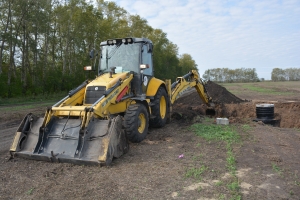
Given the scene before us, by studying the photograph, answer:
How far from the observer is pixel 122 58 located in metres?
8.18

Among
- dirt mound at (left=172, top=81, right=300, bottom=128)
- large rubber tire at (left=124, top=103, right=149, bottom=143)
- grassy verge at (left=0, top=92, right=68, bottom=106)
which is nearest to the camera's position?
large rubber tire at (left=124, top=103, right=149, bottom=143)

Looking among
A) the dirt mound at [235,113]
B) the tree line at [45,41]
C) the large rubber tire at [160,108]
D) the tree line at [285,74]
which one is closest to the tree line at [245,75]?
the tree line at [285,74]

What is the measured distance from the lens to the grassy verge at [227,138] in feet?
14.6

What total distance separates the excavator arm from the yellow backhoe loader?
108cm

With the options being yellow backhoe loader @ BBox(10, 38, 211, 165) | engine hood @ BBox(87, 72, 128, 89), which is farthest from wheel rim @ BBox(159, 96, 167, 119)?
engine hood @ BBox(87, 72, 128, 89)

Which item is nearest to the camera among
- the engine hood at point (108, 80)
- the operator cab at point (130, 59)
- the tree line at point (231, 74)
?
the engine hood at point (108, 80)

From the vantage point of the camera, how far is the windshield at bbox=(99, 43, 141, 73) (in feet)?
26.5

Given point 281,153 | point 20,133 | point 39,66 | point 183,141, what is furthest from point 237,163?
point 39,66

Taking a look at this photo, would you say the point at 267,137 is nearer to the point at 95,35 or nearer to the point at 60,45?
the point at 95,35

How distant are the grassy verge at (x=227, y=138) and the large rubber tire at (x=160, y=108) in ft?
3.11

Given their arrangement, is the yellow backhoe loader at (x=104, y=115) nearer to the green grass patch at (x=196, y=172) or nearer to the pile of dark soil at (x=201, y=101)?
the green grass patch at (x=196, y=172)

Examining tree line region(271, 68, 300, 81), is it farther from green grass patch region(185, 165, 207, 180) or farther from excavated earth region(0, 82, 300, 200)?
green grass patch region(185, 165, 207, 180)

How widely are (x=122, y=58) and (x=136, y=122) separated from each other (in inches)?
87.4

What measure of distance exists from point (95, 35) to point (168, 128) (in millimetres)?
22132
